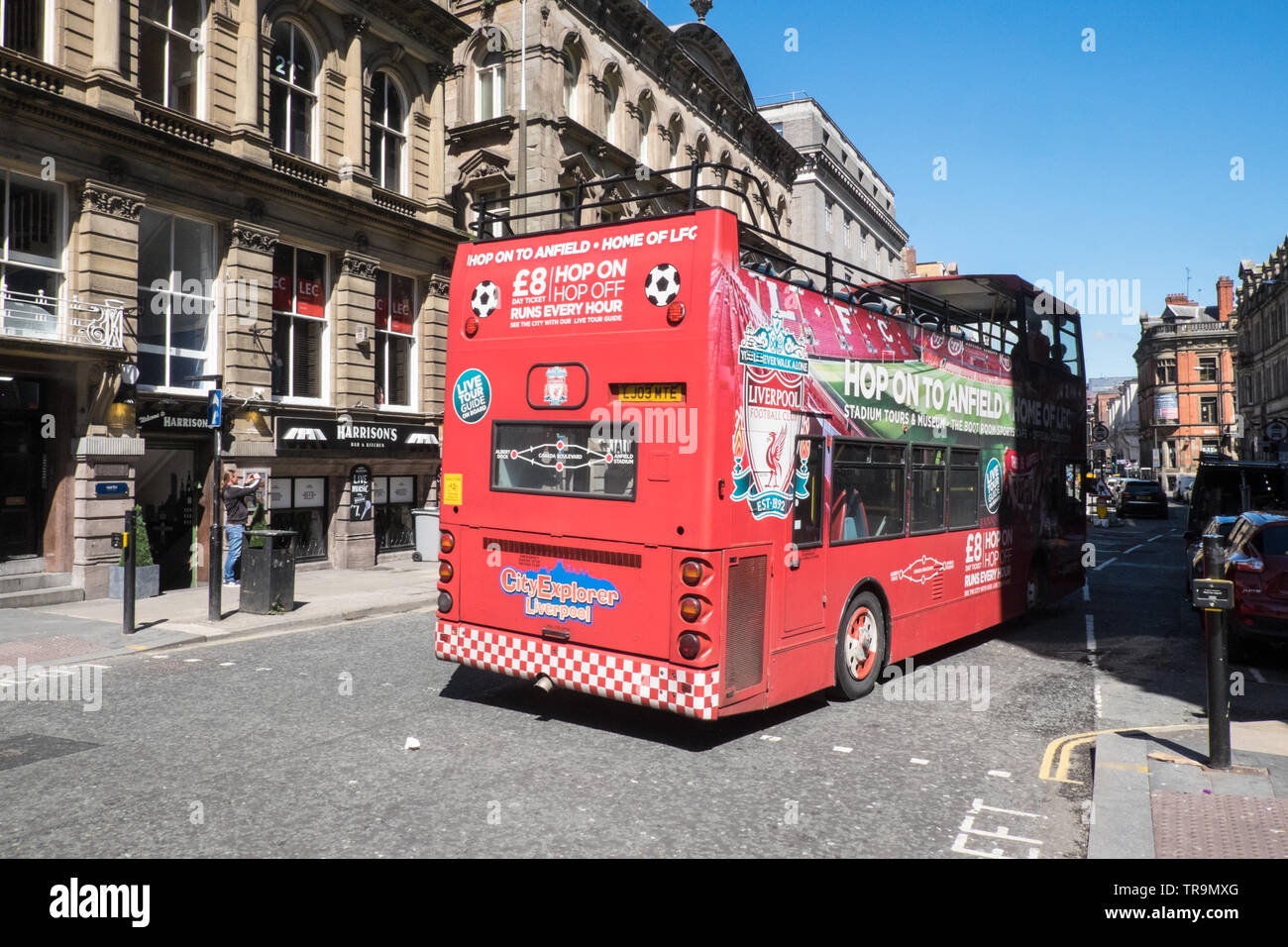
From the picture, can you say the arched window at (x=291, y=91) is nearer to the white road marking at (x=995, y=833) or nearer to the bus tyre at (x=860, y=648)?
the bus tyre at (x=860, y=648)

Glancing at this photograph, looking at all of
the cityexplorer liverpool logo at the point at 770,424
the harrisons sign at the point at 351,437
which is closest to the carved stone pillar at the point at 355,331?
the harrisons sign at the point at 351,437

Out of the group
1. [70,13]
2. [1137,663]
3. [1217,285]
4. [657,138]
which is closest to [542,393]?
[1137,663]

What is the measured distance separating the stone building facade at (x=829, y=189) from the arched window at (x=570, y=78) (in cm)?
2192

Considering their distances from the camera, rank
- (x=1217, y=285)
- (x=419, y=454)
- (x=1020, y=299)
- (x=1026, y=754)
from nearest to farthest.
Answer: (x=1026, y=754), (x=1020, y=299), (x=419, y=454), (x=1217, y=285)

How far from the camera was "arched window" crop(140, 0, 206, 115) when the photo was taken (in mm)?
16859

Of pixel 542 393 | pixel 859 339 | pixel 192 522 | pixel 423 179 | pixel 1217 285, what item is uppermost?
pixel 1217 285

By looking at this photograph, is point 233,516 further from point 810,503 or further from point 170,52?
point 810,503

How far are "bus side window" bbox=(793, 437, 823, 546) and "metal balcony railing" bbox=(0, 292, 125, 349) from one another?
12.3m

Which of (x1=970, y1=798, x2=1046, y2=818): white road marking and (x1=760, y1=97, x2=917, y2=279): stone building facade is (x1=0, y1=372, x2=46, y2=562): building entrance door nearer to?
(x1=970, y1=798, x2=1046, y2=818): white road marking

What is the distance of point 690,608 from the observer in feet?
22.1

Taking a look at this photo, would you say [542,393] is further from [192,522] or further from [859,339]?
[192,522]

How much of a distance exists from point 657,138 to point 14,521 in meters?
24.3

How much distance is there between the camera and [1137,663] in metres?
10.8
